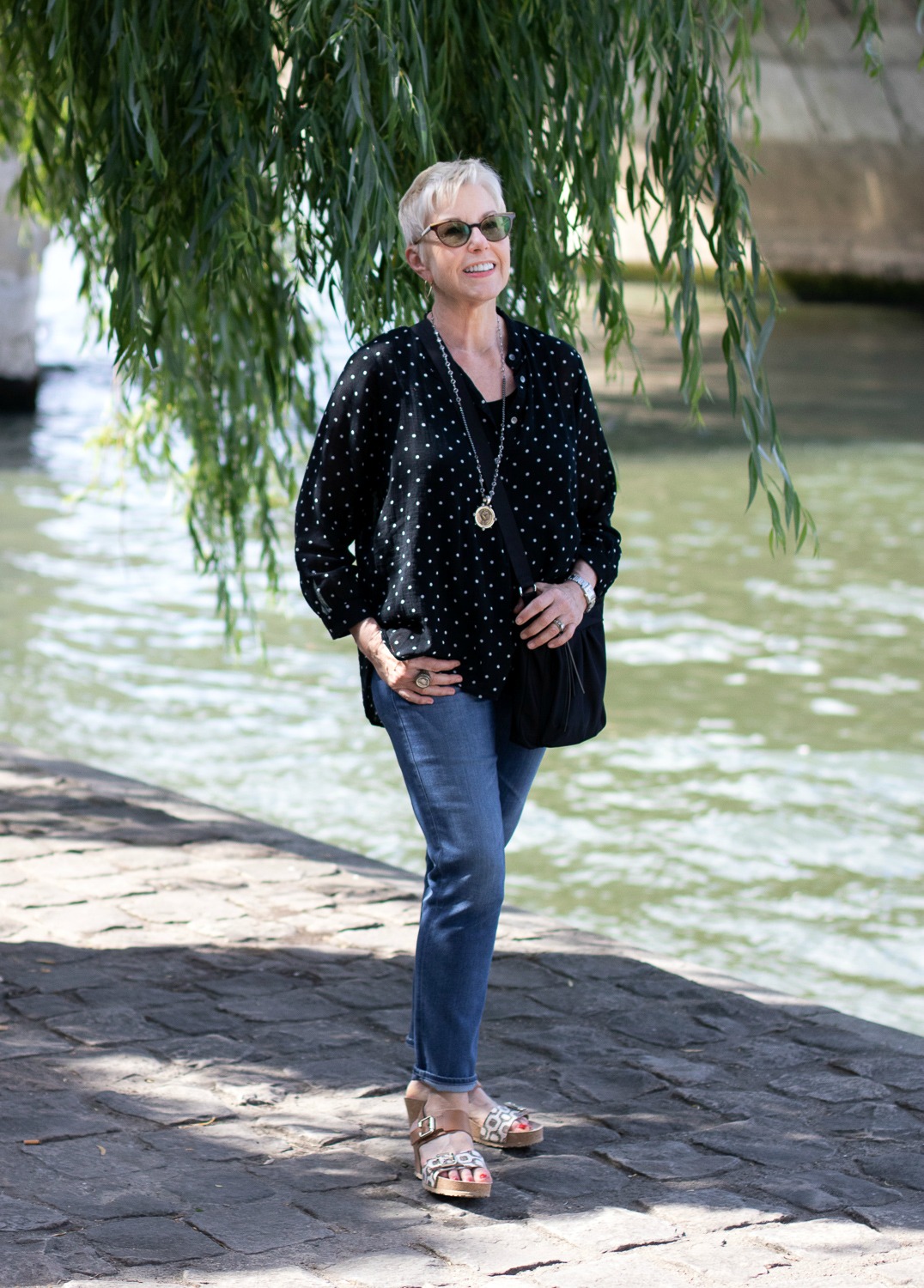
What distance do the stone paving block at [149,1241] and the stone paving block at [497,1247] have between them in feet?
1.38

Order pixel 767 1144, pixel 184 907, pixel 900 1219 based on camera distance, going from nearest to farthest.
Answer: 1. pixel 900 1219
2. pixel 767 1144
3. pixel 184 907

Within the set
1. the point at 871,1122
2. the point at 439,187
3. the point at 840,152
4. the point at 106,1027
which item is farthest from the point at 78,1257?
the point at 840,152

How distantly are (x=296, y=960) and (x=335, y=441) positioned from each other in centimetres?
199

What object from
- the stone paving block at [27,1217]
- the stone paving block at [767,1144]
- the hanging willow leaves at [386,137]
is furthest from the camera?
the hanging willow leaves at [386,137]

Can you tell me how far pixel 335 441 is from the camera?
3588 mm

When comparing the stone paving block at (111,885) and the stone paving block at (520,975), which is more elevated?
the stone paving block at (520,975)

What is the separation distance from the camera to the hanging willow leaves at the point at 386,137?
14.9ft

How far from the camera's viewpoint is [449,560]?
139 inches

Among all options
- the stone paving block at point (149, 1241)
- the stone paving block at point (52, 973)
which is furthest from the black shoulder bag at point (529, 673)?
the stone paving block at point (52, 973)

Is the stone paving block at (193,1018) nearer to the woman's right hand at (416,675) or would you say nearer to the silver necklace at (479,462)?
the woman's right hand at (416,675)

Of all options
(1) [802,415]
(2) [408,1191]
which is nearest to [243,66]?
(2) [408,1191]

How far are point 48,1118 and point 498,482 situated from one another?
1684mm

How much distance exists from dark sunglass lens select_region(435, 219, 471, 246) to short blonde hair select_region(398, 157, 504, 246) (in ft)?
0.15

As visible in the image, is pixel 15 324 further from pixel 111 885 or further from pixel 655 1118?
pixel 655 1118
